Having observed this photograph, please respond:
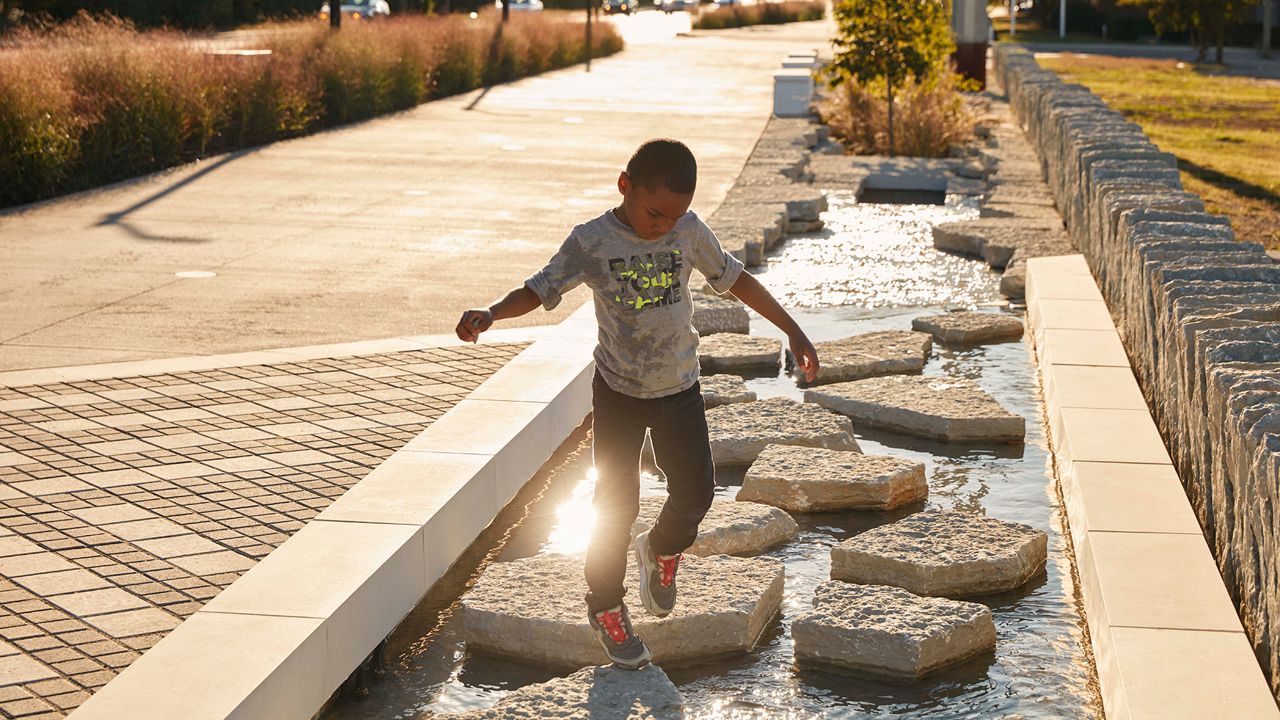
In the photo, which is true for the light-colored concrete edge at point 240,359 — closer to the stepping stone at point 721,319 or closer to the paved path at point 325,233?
the paved path at point 325,233

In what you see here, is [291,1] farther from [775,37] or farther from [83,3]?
[775,37]

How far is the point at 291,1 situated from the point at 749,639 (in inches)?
1916

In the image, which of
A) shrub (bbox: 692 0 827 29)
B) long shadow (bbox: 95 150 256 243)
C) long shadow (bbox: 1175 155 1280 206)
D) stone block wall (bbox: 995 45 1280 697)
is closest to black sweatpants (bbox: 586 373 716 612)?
stone block wall (bbox: 995 45 1280 697)

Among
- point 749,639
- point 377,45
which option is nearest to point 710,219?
point 749,639

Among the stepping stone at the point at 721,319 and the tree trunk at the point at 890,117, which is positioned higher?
the tree trunk at the point at 890,117

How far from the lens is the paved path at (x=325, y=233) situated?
815cm

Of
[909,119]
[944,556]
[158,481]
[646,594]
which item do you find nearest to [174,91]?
[909,119]

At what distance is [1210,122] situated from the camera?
21969 millimetres

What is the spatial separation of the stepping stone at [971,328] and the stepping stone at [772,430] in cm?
200

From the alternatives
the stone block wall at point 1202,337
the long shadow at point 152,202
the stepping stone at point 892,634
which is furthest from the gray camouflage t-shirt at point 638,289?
the long shadow at point 152,202

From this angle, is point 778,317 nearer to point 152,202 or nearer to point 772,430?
point 772,430

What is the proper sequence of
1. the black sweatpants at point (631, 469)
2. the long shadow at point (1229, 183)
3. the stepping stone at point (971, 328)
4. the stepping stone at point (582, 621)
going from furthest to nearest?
the long shadow at point (1229, 183) → the stepping stone at point (971, 328) → the stepping stone at point (582, 621) → the black sweatpants at point (631, 469)

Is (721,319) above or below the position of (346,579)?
above

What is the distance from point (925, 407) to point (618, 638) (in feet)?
9.61
